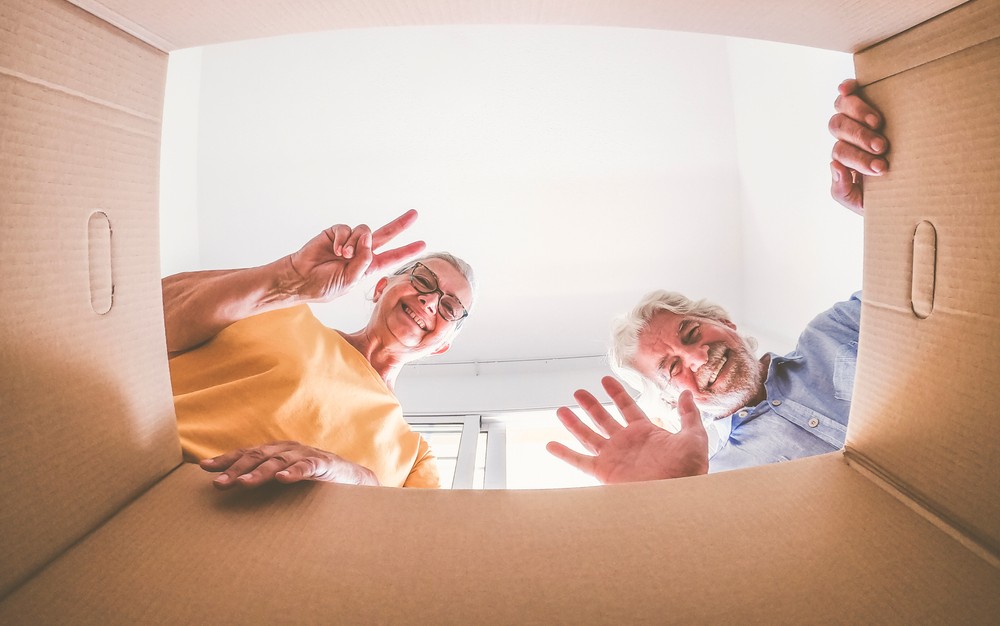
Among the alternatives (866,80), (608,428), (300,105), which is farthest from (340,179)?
(866,80)

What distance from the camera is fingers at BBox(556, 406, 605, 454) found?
77 cm

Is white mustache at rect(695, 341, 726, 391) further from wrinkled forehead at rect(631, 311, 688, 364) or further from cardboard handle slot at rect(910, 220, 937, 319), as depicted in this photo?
cardboard handle slot at rect(910, 220, 937, 319)

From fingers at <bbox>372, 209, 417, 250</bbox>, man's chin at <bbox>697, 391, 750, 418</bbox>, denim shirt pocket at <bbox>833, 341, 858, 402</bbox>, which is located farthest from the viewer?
man's chin at <bbox>697, 391, 750, 418</bbox>

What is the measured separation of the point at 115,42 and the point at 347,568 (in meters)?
0.43

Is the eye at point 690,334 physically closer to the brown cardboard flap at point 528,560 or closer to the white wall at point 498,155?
the white wall at point 498,155

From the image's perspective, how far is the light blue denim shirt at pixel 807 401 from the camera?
128 cm

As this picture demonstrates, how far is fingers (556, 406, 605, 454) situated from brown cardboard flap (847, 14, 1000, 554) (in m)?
0.36

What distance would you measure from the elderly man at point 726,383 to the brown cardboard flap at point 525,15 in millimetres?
80

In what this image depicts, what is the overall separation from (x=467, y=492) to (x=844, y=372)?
1221 mm

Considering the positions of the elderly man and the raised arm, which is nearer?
the elderly man

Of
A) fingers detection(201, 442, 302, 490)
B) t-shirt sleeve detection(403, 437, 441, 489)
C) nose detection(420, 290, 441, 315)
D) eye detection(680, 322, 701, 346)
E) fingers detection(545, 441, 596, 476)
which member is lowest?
t-shirt sleeve detection(403, 437, 441, 489)

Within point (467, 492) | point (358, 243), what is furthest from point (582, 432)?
point (358, 243)

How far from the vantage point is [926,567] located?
325 millimetres

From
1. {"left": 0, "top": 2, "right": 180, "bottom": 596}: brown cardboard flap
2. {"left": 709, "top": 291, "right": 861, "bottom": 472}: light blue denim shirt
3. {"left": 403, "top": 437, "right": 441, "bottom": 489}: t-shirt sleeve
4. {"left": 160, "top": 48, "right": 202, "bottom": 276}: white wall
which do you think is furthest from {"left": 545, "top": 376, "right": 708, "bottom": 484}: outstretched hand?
{"left": 160, "top": 48, "right": 202, "bottom": 276}: white wall
